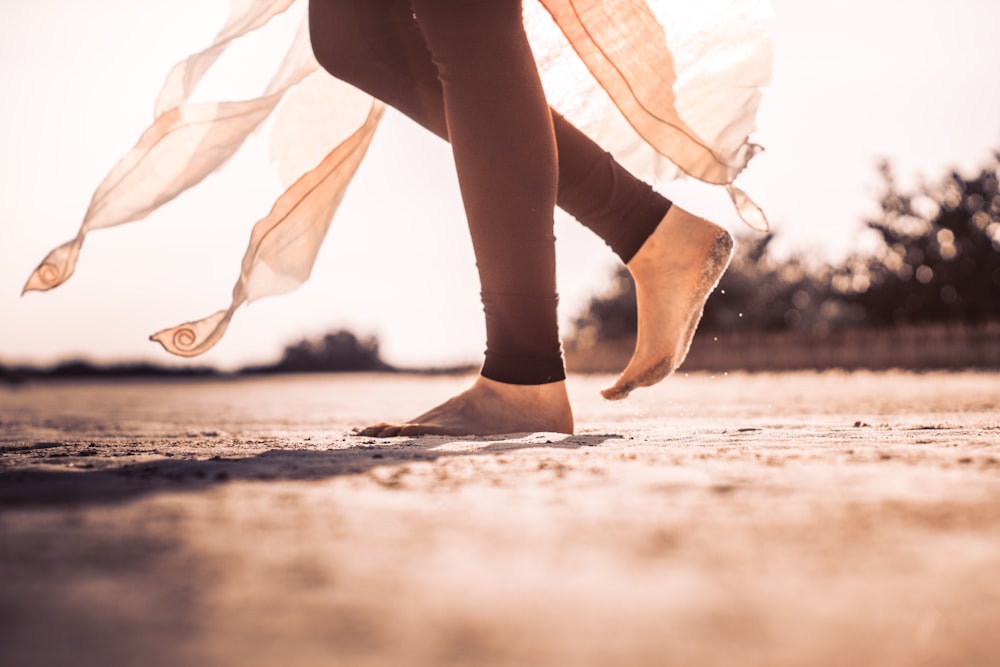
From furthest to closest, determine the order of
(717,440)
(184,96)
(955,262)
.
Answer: (955,262) → (184,96) → (717,440)

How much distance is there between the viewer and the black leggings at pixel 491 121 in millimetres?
1718

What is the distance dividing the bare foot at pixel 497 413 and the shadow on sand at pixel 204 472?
0.20 metres

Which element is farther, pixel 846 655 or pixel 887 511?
pixel 887 511

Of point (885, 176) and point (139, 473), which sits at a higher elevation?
point (885, 176)

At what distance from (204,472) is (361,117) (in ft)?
5.43

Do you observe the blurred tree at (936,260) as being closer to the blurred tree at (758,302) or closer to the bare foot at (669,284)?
the blurred tree at (758,302)

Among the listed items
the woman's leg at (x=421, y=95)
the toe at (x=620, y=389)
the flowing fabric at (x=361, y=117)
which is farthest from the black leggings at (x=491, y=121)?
the flowing fabric at (x=361, y=117)

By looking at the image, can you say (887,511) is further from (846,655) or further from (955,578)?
(846,655)

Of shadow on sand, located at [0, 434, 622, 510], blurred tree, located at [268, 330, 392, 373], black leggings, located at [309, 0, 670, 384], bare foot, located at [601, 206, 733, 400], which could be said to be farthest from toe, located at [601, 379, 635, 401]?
blurred tree, located at [268, 330, 392, 373]

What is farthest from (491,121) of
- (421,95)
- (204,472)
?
(204,472)

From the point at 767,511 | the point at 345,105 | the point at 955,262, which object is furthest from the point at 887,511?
the point at 955,262

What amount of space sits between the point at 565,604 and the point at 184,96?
7.28ft

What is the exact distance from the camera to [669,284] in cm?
207

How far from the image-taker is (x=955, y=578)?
0.56m
